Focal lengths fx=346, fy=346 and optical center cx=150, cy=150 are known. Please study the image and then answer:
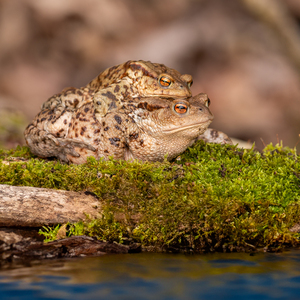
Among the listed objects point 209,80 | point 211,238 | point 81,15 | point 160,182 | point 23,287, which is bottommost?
point 23,287

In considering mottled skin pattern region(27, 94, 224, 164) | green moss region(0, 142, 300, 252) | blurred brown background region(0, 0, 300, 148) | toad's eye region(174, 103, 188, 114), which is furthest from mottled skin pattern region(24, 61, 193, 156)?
blurred brown background region(0, 0, 300, 148)

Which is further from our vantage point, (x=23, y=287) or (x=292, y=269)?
(x=292, y=269)

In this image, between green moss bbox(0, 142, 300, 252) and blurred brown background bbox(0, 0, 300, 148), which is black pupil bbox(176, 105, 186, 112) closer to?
green moss bbox(0, 142, 300, 252)

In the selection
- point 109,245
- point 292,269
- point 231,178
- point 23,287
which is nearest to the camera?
point 23,287

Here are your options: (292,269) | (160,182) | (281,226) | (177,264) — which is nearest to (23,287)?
(177,264)

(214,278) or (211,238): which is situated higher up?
(211,238)

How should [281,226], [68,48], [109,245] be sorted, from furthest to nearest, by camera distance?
[68,48] < [281,226] < [109,245]

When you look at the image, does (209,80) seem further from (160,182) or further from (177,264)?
(177,264)

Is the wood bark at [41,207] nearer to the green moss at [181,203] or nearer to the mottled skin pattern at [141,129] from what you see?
the green moss at [181,203]
